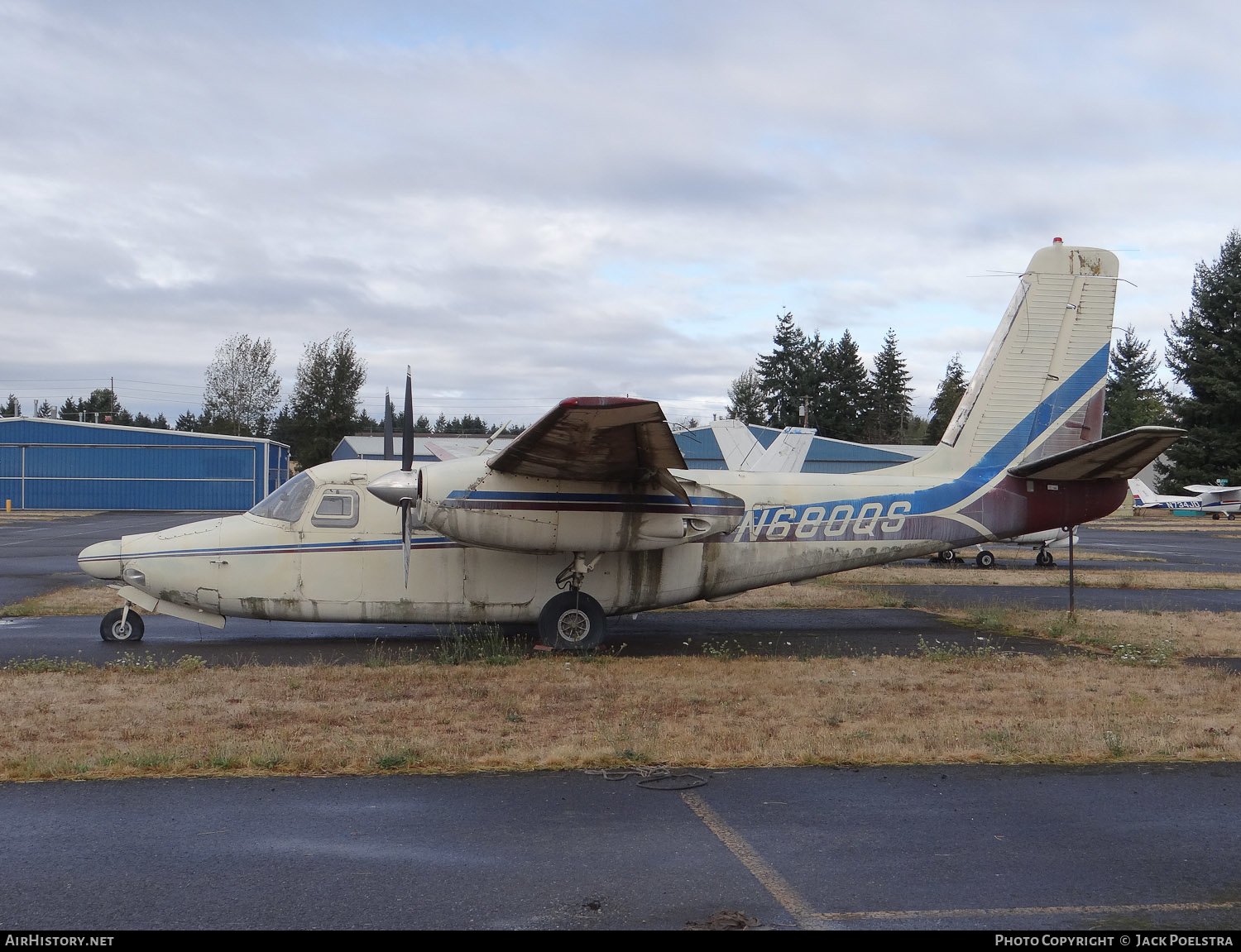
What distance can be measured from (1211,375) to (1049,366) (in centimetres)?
6124

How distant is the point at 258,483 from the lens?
61062 millimetres

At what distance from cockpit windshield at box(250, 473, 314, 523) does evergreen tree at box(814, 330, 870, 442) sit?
82.1m

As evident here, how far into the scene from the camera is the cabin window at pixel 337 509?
43.9ft

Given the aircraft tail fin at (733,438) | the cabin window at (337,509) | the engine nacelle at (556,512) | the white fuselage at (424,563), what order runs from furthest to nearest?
1. the aircraft tail fin at (733,438)
2. the cabin window at (337,509)
3. the white fuselage at (424,563)
4. the engine nacelle at (556,512)

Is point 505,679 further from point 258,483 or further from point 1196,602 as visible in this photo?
point 258,483

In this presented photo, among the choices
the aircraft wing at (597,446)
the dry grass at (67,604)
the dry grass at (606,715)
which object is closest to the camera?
the dry grass at (606,715)

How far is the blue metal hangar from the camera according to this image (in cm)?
5988

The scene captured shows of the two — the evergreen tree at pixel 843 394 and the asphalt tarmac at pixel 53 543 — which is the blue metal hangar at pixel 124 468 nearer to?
the asphalt tarmac at pixel 53 543

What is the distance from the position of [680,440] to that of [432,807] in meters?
51.8

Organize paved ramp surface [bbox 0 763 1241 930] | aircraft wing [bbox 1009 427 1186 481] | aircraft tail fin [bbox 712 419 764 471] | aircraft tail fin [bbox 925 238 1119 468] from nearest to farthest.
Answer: paved ramp surface [bbox 0 763 1241 930] < aircraft wing [bbox 1009 427 1186 481] < aircraft tail fin [bbox 925 238 1119 468] < aircraft tail fin [bbox 712 419 764 471]

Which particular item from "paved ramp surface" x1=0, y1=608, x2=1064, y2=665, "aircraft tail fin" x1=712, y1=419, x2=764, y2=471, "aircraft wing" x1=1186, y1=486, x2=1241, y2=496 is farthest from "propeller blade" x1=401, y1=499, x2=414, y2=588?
"aircraft wing" x1=1186, y1=486, x2=1241, y2=496

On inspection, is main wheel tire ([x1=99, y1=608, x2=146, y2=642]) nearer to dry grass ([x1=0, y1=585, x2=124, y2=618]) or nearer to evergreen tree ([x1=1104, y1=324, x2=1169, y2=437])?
dry grass ([x1=0, y1=585, x2=124, y2=618])

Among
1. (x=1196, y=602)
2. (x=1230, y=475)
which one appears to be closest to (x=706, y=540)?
(x=1196, y=602)

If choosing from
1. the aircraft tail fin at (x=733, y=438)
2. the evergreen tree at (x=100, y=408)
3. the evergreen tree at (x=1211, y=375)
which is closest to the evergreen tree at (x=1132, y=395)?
the evergreen tree at (x=1211, y=375)
